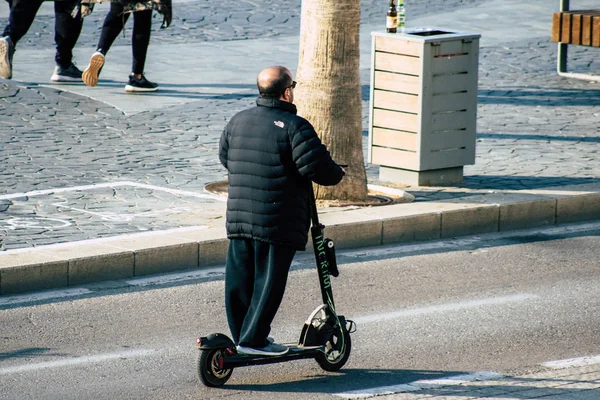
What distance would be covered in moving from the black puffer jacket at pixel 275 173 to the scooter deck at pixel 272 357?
517mm

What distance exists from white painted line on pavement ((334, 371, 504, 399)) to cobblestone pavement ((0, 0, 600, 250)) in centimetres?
317

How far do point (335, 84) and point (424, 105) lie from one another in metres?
0.88

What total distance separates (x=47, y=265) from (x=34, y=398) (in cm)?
204

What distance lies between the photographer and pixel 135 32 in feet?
46.1

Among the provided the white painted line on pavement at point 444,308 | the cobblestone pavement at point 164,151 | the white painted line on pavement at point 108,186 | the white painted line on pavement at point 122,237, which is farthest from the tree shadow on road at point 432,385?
the white painted line on pavement at point 108,186

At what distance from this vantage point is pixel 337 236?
925cm

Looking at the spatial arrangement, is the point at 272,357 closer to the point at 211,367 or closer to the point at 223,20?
the point at 211,367

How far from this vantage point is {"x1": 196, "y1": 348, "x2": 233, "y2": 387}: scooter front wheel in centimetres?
619

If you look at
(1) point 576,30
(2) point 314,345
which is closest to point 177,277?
(2) point 314,345

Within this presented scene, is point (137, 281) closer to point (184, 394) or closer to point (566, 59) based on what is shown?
point (184, 394)

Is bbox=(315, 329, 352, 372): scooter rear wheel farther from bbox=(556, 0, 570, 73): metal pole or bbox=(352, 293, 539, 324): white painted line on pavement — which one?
bbox=(556, 0, 570, 73): metal pole

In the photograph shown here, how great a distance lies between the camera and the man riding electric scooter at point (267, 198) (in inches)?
246

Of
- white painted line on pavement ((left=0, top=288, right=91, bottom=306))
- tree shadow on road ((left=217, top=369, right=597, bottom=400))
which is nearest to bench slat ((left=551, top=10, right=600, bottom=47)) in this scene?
white painted line on pavement ((left=0, top=288, right=91, bottom=306))

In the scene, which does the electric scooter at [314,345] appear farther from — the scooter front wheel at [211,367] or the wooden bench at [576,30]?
the wooden bench at [576,30]
